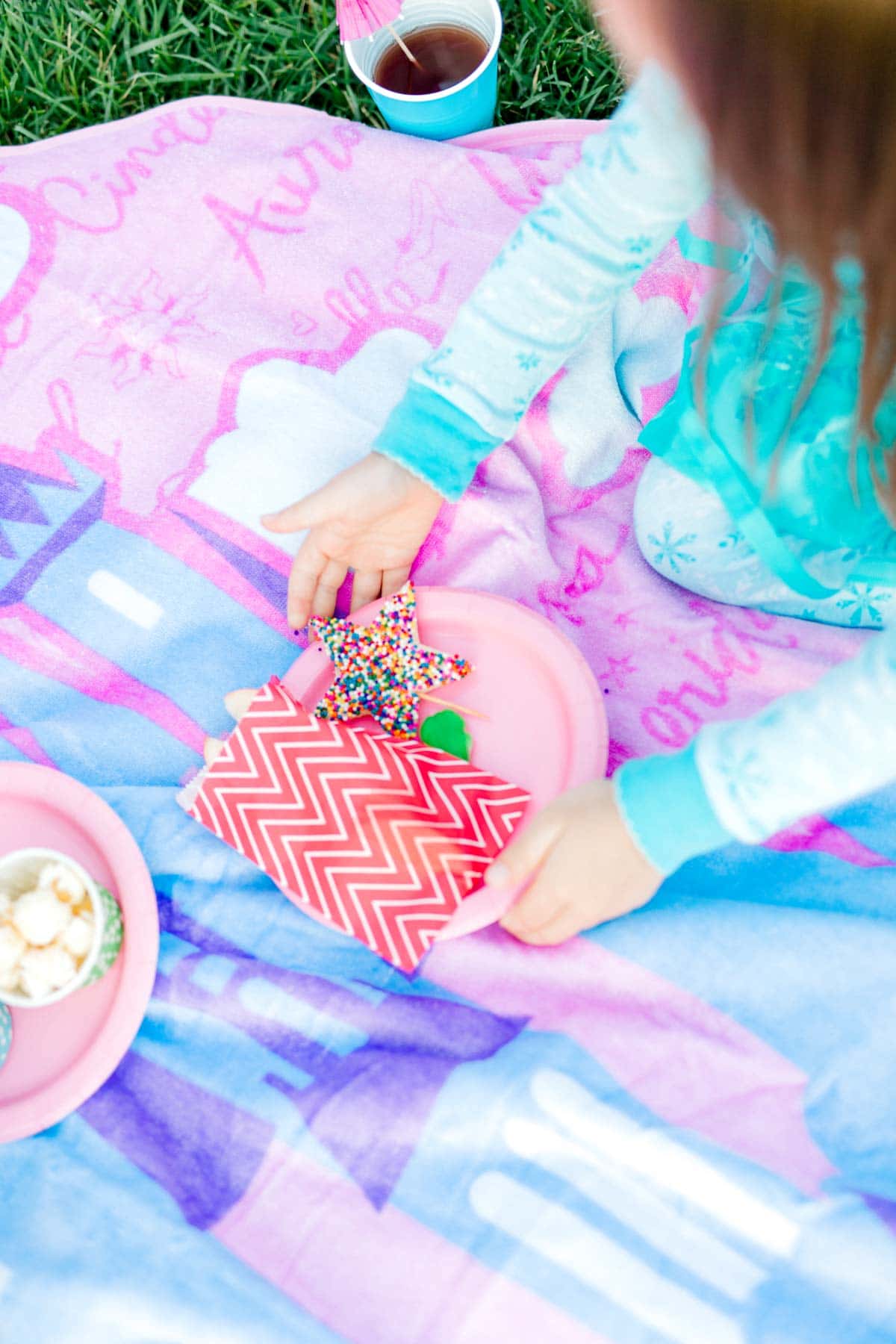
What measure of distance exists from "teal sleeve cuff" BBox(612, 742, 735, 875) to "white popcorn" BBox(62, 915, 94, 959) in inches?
15.3

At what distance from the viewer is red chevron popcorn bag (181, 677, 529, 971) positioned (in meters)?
0.77

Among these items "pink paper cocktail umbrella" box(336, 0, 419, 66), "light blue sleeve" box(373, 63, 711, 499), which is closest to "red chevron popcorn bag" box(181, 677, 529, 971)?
"light blue sleeve" box(373, 63, 711, 499)

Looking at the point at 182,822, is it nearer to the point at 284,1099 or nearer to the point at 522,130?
the point at 284,1099

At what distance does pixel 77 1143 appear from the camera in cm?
79

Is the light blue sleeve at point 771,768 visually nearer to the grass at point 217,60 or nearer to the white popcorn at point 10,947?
the white popcorn at point 10,947

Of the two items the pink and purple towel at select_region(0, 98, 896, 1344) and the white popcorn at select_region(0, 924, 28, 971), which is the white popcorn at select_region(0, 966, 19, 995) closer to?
the white popcorn at select_region(0, 924, 28, 971)

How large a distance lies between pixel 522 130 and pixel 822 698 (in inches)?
30.9

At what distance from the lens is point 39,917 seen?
2.38 ft

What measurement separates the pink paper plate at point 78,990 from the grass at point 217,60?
2.79 feet

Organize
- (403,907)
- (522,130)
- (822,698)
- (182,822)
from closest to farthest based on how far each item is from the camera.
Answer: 1. (822,698)
2. (403,907)
3. (182,822)
4. (522,130)

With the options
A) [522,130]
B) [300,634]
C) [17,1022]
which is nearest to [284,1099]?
[17,1022]

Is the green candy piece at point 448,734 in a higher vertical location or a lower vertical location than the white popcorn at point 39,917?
higher

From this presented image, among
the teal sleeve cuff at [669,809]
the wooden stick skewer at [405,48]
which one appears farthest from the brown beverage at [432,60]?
the teal sleeve cuff at [669,809]

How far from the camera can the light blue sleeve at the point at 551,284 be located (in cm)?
72
